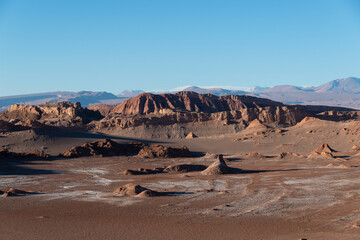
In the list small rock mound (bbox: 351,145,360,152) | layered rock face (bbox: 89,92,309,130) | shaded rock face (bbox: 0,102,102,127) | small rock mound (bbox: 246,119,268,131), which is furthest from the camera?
shaded rock face (bbox: 0,102,102,127)

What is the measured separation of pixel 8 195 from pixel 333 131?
3452cm

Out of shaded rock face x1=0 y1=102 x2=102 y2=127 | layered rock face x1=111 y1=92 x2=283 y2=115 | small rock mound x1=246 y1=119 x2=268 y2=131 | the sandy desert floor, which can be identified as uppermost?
layered rock face x1=111 y1=92 x2=283 y2=115

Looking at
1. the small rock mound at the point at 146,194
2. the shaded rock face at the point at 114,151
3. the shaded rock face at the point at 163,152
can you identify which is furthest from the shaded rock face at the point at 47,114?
the small rock mound at the point at 146,194

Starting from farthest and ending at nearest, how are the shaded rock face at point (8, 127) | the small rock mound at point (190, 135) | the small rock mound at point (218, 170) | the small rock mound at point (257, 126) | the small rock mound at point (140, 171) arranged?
the small rock mound at point (190, 135)
the small rock mound at point (257, 126)
the shaded rock face at point (8, 127)
the small rock mound at point (140, 171)
the small rock mound at point (218, 170)

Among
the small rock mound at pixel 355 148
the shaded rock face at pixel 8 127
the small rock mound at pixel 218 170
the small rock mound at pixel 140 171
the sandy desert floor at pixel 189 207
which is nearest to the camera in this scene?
the sandy desert floor at pixel 189 207

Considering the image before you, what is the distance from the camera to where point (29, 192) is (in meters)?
17.4

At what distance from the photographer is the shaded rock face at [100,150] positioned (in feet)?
124

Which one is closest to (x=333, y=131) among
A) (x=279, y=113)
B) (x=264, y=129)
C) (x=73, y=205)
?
(x=264, y=129)

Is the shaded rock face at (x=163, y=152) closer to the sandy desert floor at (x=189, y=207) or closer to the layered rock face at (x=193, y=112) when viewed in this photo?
the sandy desert floor at (x=189, y=207)

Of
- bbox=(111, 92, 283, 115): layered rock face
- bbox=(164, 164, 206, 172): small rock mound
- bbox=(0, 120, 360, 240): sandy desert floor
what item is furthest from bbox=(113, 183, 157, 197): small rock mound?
bbox=(111, 92, 283, 115): layered rock face

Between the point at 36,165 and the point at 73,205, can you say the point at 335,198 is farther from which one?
the point at 36,165

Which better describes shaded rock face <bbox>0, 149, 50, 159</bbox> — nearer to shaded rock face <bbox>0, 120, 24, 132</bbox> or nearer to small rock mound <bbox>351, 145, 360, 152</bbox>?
shaded rock face <bbox>0, 120, 24, 132</bbox>

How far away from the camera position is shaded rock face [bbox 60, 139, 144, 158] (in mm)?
37794

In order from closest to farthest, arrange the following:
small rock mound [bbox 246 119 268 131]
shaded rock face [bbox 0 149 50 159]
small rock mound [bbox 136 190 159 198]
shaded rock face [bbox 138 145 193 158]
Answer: small rock mound [bbox 136 190 159 198], shaded rock face [bbox 0 149 50 159], shaded rock face [bbox 138 145 193 158], small rock mound [bbox 246 119 268 131]
